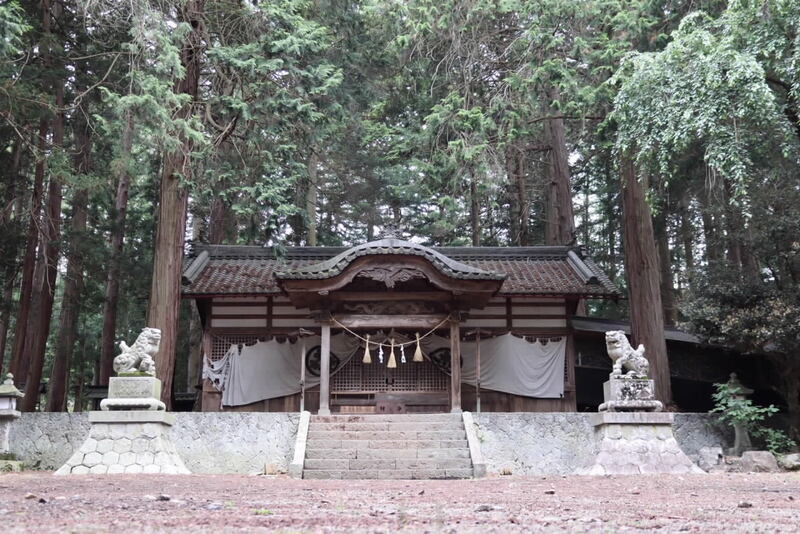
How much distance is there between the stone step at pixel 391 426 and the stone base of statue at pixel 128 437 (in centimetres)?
249

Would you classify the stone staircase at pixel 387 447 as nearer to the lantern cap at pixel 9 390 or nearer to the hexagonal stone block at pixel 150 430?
the hexagonal stone block at pixel 150 430

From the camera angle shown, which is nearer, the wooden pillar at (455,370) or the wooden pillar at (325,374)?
the wooden pillar at (325,374)

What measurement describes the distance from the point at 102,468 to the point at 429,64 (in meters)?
11.0

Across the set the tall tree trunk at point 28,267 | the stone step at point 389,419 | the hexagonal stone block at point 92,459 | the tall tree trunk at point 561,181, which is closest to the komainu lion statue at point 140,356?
the hexagonal stone block at point 92,459

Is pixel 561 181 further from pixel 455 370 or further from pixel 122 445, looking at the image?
pixel 122 445

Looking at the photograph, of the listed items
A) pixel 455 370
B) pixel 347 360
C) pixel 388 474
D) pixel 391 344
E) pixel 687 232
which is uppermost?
pixel 687 232

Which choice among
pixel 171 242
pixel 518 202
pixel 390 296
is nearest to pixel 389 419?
pixel 390 296

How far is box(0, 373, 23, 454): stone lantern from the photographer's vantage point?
39.7 ft

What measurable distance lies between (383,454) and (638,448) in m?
3.86

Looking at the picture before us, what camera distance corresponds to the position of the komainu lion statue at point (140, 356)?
35.9 feet

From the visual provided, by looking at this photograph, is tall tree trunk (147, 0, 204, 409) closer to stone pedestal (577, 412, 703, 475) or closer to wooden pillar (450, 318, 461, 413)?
wooden pillar (450, 318, 461, 413)

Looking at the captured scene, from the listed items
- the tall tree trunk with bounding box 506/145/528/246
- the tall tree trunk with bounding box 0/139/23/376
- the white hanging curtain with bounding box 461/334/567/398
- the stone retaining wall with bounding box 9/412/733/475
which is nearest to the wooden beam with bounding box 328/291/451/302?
the white hanging curtain with bounding box 461/334/567/398

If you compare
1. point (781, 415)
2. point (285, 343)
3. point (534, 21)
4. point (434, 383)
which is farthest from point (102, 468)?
point (781, 415)

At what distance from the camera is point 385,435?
40.2 ft
